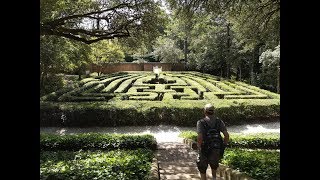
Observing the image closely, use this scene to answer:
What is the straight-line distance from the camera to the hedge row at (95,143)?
9438 mm

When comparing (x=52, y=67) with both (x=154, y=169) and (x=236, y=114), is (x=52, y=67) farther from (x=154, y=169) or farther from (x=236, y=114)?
(x=154, y=169)

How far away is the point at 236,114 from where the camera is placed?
49.5 feet

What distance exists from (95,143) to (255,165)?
5.02 m

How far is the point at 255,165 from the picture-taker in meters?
6.27

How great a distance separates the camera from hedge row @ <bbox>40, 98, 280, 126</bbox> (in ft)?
47.6

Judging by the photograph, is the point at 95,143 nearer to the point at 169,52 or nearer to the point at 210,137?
the point at 210,137

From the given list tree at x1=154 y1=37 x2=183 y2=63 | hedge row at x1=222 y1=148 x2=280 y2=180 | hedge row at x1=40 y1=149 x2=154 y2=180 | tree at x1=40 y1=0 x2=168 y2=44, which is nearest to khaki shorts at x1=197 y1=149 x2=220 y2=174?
hedge row at x1=222 y1=148 x2=280 y2=180

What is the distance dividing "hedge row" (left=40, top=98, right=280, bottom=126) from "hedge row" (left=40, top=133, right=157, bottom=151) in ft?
15.1

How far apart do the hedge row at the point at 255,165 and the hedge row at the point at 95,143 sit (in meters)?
2.87

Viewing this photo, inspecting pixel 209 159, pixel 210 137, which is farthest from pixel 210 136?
pixel 209 159

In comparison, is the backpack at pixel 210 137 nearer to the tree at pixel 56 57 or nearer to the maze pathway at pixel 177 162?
the maze pathway at pixel 177 162

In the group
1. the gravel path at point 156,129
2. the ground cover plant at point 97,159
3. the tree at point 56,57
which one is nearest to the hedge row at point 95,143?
the ground cover plant at point 97,159
